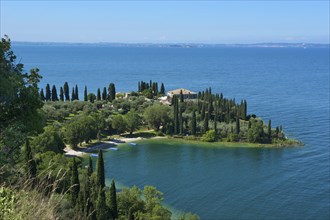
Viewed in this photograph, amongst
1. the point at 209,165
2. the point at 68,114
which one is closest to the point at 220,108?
the point at 209,165

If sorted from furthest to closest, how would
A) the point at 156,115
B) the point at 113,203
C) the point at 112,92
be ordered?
the point at 112,92
the point at 156,115
the point at 113,203

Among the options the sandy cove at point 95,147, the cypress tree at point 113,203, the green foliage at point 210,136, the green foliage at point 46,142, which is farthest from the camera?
the green foliage at point 210,136

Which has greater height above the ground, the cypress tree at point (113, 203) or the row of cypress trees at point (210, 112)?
the row of cypress trees at point (210, 112)

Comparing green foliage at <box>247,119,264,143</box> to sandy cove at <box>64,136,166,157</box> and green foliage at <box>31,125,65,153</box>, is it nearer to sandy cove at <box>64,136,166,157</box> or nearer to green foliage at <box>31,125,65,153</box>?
sandy cove at <box>64,136,166,157</box>

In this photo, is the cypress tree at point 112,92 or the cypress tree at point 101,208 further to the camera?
the cypress tree at point 112,92

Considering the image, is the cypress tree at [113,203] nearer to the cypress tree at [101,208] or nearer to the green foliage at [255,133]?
the cypress tree at [101,208]

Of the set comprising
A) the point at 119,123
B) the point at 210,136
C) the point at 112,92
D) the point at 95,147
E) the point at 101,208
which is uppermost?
the point at 112,92

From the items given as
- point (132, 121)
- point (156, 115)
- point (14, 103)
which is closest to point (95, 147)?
point (132, 121)

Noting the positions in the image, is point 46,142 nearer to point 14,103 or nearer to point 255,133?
point 255,133

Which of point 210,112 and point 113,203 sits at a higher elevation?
point 210,112

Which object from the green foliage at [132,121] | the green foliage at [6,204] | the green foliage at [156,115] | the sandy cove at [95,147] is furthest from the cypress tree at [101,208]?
the green foliage at [156,115]
